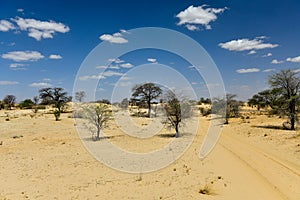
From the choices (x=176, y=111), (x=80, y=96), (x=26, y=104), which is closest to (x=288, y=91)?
(x=176, y=111)

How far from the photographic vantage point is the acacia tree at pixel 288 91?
96.0 ft

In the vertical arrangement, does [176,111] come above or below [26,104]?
below

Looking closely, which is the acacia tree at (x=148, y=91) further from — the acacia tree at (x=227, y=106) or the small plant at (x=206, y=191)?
the small plant at (x=206, y=191)

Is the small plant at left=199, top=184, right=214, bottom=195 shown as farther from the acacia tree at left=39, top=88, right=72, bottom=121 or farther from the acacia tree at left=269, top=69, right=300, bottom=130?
the acacia tree at left=39, top=88, right=72, bottom=121

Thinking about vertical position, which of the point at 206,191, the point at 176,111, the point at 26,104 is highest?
the point at 26,104

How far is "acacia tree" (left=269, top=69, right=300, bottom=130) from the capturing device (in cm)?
2927

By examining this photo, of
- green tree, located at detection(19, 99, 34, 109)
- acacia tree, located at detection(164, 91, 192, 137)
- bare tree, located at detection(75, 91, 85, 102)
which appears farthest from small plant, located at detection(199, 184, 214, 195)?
green tree, located at detection(19, 99, 34, 109)

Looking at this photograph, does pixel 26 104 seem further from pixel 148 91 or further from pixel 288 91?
pixel 288 91

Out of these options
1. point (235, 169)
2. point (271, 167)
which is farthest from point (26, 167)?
point (271, 167)

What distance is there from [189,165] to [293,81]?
65.8ft

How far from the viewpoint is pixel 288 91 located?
1187 inches

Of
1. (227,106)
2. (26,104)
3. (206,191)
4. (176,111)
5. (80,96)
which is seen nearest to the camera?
(206,191)

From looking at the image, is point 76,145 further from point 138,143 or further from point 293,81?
point 293,81

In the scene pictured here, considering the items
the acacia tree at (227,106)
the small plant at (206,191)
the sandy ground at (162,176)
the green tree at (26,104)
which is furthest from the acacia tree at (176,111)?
the green tree at (26,104)
